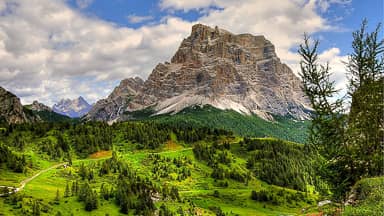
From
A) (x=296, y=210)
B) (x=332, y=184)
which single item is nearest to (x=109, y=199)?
(x=296, y=210)

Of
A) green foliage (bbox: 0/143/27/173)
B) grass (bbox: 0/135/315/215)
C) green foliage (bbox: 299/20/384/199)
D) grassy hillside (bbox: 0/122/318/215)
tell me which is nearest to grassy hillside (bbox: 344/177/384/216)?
green foliage (bbox: 299/20/384/199)

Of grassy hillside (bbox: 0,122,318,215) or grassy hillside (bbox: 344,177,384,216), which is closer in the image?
grassy hillside (bbox: 344,177,384,216)

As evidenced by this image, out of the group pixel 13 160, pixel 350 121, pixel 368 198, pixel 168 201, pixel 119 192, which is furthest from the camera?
pixel 13 160

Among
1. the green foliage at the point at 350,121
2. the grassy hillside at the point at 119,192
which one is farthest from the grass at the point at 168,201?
the green foliage at the point at 350,121

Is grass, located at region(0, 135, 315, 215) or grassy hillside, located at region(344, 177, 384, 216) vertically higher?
grassy hillside, located at region(344, 177, 384, 216)

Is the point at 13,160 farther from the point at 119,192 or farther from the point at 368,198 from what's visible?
the point at 368,198

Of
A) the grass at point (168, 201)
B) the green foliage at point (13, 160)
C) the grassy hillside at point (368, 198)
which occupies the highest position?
the grassy hillside at point (368, 198)

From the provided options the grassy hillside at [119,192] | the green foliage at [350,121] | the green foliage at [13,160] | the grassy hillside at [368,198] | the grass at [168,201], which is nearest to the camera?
the grassy hillside at [368,198]

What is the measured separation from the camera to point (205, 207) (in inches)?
6038

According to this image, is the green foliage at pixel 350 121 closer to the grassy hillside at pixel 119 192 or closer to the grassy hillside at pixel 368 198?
the grassy hillside at pixel 368 198

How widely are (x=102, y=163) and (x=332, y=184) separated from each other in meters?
164

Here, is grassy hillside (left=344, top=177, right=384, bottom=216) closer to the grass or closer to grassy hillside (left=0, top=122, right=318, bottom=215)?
grassy hillside (left=0, top=122, right=318, bottom=215)

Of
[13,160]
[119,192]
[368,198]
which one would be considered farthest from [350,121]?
[13,160]

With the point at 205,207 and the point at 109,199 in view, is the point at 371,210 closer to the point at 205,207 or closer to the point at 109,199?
the point at 109,199
